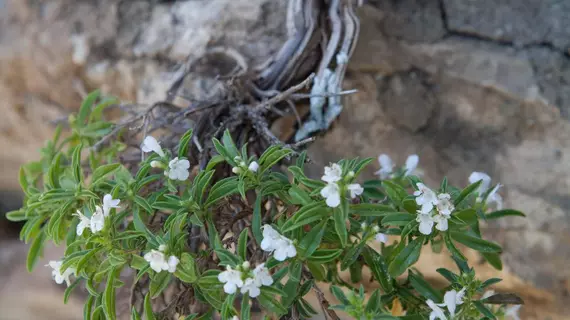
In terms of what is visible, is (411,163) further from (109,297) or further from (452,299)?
(109,297)

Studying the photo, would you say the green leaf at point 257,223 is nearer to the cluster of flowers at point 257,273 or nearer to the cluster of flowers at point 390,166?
the cluster of flowers at point 257,273

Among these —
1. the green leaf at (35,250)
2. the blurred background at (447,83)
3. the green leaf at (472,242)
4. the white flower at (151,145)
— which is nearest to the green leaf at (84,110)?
the blurred background at (447,83)

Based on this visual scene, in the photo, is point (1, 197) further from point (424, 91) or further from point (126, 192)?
point (424, 91)

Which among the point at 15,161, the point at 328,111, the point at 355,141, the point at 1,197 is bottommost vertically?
the point at 1,197

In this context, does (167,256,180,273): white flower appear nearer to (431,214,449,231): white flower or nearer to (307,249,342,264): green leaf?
(307,249,342,264): green leaf

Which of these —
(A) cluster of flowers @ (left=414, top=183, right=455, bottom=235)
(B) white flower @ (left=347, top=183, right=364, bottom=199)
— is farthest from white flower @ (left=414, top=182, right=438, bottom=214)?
(B) white flower @ (left=347, top=183, right=364, bottom=199)

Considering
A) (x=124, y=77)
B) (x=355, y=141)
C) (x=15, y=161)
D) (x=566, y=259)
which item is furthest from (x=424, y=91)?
(x=15, y=161)

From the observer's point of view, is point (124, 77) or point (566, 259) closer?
point (566, 259)
